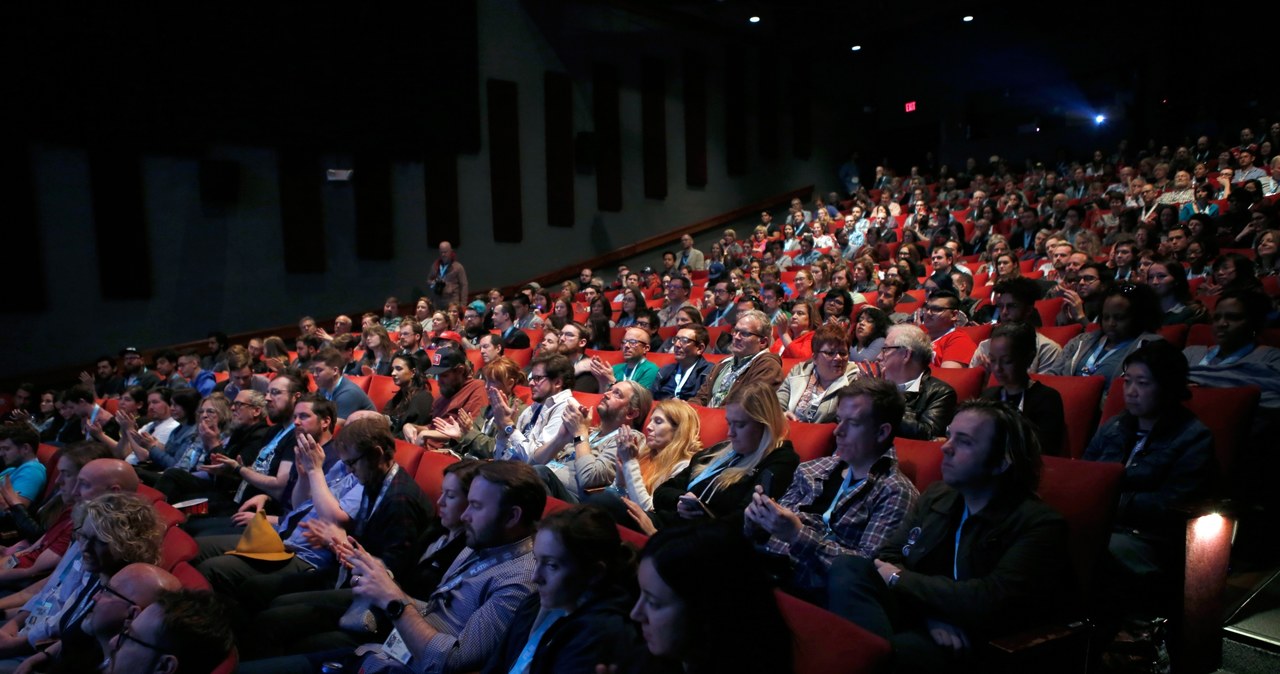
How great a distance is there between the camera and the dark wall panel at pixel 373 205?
8133 mm

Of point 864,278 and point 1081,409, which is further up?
point 864,278

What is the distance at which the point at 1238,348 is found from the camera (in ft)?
8.63

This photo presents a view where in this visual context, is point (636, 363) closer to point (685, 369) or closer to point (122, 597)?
point (685, 369)

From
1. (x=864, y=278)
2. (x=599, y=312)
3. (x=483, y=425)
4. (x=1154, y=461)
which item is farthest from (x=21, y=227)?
(x=1154, y=461)

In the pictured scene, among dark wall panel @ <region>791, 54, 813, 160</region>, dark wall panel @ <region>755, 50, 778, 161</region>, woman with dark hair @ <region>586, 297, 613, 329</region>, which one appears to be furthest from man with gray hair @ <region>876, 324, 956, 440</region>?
dark wall panel @ <region>791, 54, 813, 160</region>

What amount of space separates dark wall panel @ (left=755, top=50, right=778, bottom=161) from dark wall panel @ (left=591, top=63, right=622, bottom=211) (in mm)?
2546

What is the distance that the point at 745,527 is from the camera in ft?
5.41

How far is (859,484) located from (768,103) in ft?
34.5

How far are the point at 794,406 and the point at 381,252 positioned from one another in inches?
253

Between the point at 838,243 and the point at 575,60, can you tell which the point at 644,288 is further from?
the point at 575,60

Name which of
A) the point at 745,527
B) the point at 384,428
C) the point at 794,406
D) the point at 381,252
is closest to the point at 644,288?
the point at 381,252

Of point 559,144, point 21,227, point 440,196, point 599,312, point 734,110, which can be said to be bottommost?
point 599,312

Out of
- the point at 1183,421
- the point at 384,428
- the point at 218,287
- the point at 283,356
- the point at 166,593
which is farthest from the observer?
the point at 218,287

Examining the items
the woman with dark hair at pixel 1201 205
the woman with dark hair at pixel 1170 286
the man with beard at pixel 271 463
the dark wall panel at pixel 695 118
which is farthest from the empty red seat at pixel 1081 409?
the dark wall panel at pixel 695 118
